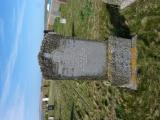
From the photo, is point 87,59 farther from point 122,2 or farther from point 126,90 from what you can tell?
point 122,2

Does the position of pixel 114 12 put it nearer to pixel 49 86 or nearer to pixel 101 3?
pixel 101 3

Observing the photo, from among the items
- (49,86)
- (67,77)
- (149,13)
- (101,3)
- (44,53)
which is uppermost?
(101,3)

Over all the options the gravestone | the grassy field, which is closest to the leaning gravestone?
the grassy field

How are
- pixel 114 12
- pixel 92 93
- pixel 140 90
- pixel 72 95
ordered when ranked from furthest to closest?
pixel 72 95
pixel 92 93
pixel 114 12
pixel 140 90

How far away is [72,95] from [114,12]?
15.8 feet

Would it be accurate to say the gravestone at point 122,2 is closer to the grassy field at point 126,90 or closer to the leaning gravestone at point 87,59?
the grassy field at point 126,90

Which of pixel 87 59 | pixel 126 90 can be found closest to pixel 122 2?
pixel 87 59

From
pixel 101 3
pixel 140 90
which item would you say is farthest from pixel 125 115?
pixel 101 3

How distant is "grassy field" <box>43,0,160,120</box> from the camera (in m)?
8.02

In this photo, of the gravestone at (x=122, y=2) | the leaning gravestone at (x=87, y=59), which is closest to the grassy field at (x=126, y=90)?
the gravestone at (x=122, y=2)

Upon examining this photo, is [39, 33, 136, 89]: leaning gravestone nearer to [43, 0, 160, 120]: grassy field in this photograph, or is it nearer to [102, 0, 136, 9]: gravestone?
[43, 0, 160, 120]: grassy field

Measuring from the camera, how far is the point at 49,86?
20.3 metres

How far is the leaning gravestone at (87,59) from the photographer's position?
841 centimetres

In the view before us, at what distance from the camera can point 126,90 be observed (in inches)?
347
